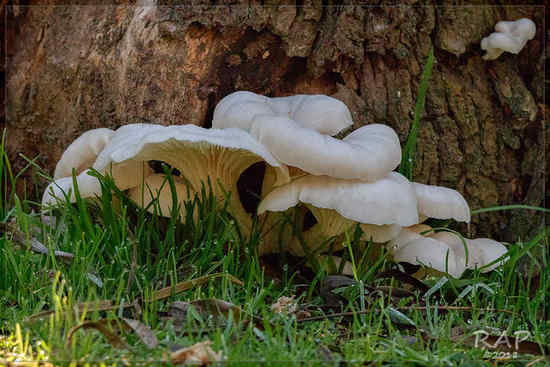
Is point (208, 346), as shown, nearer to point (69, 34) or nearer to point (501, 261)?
point (501, 261)

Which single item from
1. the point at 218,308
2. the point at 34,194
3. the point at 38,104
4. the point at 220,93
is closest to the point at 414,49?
the point at 220,93

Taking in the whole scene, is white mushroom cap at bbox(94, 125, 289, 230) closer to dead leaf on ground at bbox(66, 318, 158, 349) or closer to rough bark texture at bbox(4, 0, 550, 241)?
rough bark texture at bbox(4, 0, 550, 241)

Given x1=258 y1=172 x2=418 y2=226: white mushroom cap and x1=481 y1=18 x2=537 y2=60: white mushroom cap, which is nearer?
x1=258 y1=172 x2=418 y2=226: white mushroom cap

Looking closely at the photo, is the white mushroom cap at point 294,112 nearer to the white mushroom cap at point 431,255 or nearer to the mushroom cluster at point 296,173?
the mushroom cluster at point 296,173

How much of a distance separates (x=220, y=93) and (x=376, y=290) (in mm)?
1287

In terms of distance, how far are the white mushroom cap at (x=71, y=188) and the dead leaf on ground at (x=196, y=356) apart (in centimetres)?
121

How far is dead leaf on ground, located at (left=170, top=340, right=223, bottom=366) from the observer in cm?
132

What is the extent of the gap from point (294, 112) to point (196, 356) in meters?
1.39

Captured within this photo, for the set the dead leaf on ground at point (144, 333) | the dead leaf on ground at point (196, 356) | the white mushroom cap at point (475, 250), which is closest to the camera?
the dead leaf on ground at point (196, 356)

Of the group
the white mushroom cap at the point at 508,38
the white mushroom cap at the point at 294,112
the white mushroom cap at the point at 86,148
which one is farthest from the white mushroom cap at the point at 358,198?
the white mushroom cap at the point at 508,38

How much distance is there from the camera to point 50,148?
123 inches

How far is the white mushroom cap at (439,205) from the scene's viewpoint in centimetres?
238

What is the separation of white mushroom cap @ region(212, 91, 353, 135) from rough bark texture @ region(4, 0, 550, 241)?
318 mm

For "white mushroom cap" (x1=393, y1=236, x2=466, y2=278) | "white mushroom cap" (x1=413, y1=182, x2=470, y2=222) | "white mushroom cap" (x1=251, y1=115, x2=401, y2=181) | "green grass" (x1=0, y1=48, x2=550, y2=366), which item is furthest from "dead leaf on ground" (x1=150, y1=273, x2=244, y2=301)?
"white mushroom cap" (x1=413, y1=182, x2=470, y2=222)
